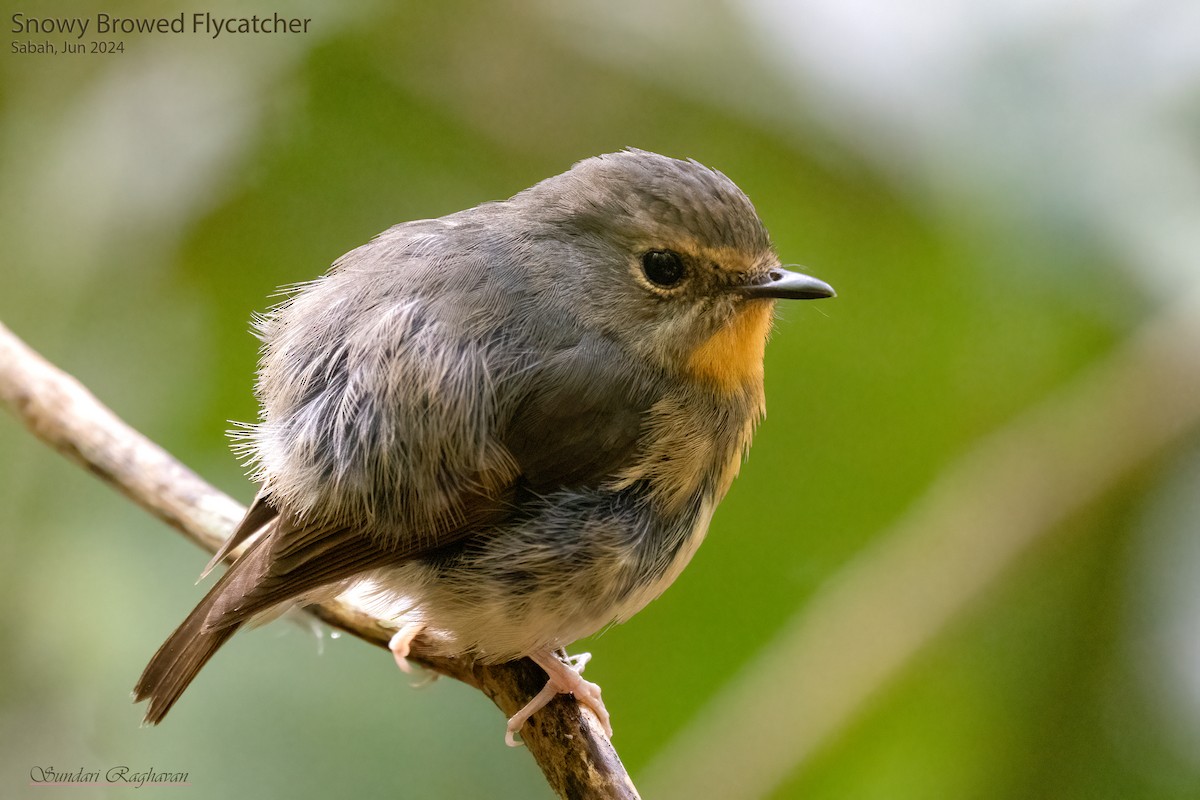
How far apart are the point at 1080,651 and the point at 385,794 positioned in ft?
5.94

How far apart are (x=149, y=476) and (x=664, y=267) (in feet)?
4.50

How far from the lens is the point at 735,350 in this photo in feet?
8.88

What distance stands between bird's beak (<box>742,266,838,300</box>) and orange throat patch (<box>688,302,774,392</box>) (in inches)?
1.9

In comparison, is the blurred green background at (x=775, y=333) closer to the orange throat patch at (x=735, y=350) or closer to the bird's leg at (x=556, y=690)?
the bird's leg at (x=556, y=690)

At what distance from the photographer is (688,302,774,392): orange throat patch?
8.70ft

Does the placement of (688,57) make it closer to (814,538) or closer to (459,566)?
(814,538)

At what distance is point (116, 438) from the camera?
9.71 feet

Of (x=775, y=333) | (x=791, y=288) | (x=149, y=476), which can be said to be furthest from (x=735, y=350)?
(x=149, y=476)

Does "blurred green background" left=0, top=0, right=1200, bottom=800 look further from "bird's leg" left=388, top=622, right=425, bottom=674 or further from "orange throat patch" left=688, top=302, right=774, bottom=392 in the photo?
"orange throat patch" left=688, top=302, right=774, bottom=392

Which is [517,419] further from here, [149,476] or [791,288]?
[149,476]

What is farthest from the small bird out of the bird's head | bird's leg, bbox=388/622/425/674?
bird's leg, bbox=388/622/425/674

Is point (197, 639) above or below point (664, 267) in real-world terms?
below

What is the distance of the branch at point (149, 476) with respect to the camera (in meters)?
2.85

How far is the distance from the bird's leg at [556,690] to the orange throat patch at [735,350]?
726 mm
